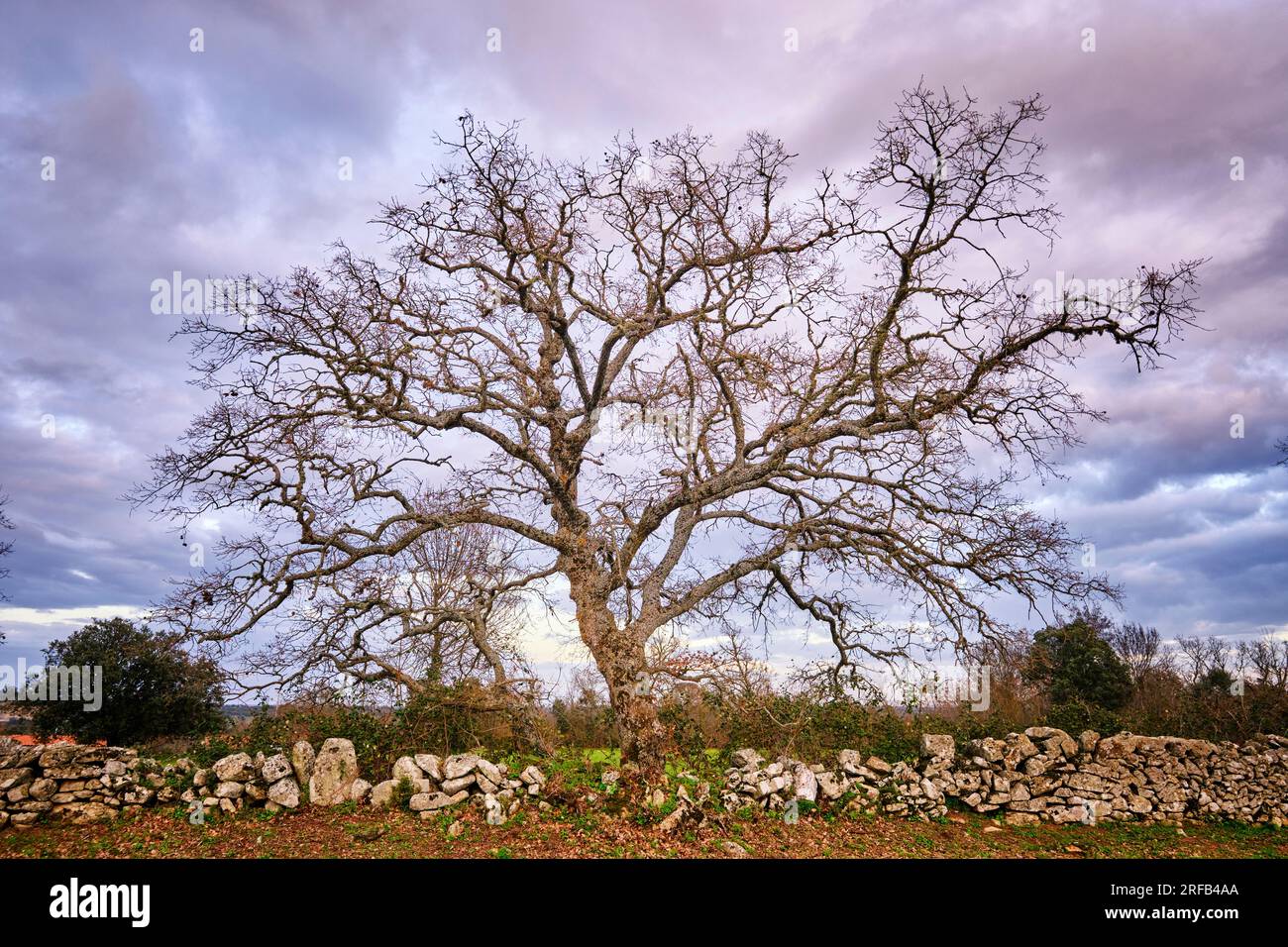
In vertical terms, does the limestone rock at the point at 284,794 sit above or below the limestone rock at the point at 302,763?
below

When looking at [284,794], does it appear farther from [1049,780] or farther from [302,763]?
[1049,780]

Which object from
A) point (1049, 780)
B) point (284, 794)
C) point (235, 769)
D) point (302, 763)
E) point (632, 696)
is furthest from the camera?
point (1049, 780)

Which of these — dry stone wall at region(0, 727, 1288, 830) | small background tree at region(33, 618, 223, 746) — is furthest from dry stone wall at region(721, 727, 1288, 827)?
small background tree at region(33, 618, 223, 746)

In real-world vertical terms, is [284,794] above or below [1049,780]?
above

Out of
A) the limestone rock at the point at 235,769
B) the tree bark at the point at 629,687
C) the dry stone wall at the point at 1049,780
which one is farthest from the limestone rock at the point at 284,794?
the dry stone wall at the point at 1049,780

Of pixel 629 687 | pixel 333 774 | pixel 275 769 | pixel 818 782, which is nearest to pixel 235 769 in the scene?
pixel 275 769

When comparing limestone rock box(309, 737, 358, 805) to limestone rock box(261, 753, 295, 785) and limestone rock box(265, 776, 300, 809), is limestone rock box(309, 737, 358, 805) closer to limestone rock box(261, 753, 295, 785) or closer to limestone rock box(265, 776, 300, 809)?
limestone rock box(265, 776, 300, 809)

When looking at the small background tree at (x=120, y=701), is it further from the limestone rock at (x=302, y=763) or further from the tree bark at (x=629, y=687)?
the tree bark at (x=629, y=687)

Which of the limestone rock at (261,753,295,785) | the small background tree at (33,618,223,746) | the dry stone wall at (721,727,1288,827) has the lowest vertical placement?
the dry stone wall at (721,727,1288,827)

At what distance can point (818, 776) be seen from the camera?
1210cm

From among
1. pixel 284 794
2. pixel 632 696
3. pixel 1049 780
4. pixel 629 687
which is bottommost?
pixel 1049 780

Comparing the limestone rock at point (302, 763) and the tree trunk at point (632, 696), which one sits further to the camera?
the tree trunk at point (632, 696)

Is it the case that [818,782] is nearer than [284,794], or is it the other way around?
[284,794]
